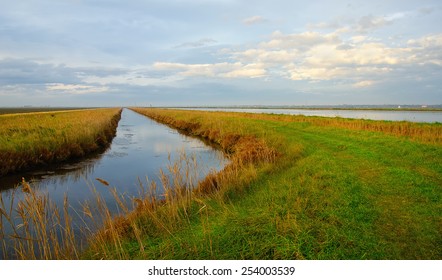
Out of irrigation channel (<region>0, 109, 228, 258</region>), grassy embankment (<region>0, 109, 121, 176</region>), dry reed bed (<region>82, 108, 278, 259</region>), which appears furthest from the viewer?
grassy embankment (<region>0, 109, 121, 176</region>)

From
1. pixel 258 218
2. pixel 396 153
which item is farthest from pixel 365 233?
pixel 396 153

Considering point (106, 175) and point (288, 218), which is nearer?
point (288, 218)

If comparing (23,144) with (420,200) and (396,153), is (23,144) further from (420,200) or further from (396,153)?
(396,153)

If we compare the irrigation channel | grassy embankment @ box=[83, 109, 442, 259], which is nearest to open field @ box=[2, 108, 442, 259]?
grassy embankment @ box=[83, 109, 442, 259]

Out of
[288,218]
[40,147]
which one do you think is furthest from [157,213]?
[40,147]

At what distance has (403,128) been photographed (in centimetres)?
2058

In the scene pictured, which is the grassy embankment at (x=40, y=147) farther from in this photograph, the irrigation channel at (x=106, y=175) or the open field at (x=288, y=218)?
the open field at (x=288, y=218)

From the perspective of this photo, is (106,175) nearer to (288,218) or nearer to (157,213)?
(157,213)

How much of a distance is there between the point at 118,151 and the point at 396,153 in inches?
672

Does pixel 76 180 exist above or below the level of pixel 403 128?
below

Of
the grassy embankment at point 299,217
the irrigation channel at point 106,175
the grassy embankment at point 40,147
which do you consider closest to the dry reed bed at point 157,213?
the grassy embankment at point 299,217

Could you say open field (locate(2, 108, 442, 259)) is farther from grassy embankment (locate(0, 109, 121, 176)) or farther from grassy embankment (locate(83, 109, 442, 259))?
grassy embankment (locate(0, 109, 121, 176))

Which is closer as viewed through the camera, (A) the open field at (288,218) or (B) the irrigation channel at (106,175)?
(A) the open field at (288,218)

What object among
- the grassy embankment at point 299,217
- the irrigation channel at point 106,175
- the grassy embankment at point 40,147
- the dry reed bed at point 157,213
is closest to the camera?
the grassy embankment at point 299,217
